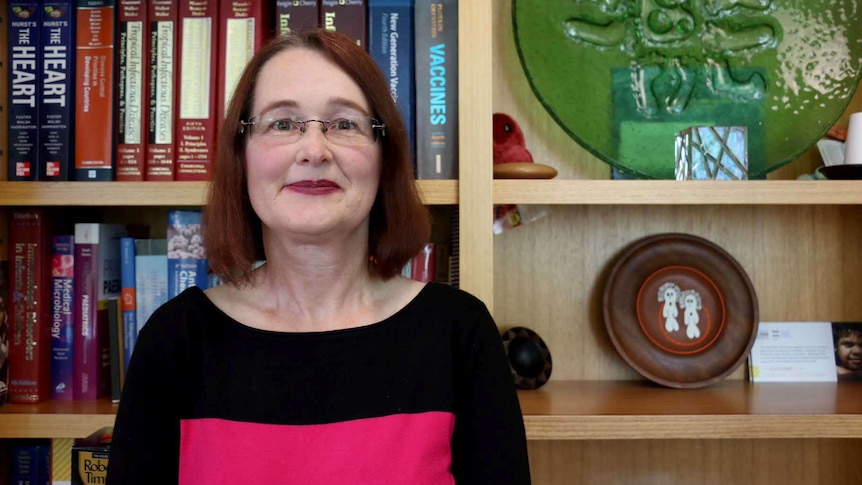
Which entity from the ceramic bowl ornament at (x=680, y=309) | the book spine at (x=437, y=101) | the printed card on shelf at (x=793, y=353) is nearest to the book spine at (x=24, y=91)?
the book spine at (x=437, y=101)

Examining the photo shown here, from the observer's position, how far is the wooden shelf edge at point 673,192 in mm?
1271

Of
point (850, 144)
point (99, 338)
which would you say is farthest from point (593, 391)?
point (99, 338)

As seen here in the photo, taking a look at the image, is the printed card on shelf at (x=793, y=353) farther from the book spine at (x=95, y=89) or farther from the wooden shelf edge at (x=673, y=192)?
the book spine at (x=95, y=89)

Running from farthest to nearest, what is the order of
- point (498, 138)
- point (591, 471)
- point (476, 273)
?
point (591, 471) < point (498, 138) < point (476, 273)

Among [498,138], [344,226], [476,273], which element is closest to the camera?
[344,226]

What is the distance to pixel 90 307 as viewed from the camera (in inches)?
52.7

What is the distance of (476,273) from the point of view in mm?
1267

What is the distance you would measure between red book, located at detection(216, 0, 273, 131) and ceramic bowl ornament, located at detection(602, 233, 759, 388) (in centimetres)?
80

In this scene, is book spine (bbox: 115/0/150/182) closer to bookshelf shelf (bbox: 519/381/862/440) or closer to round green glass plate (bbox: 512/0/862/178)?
round green glass plate (bbox: 512/0/862/178)

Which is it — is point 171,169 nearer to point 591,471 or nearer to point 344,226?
point 344,226

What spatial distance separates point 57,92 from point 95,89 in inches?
2.6

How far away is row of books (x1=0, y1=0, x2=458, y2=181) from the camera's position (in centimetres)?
129

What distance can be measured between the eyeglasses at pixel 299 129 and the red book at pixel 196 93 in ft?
0.92

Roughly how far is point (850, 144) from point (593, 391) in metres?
0.64
